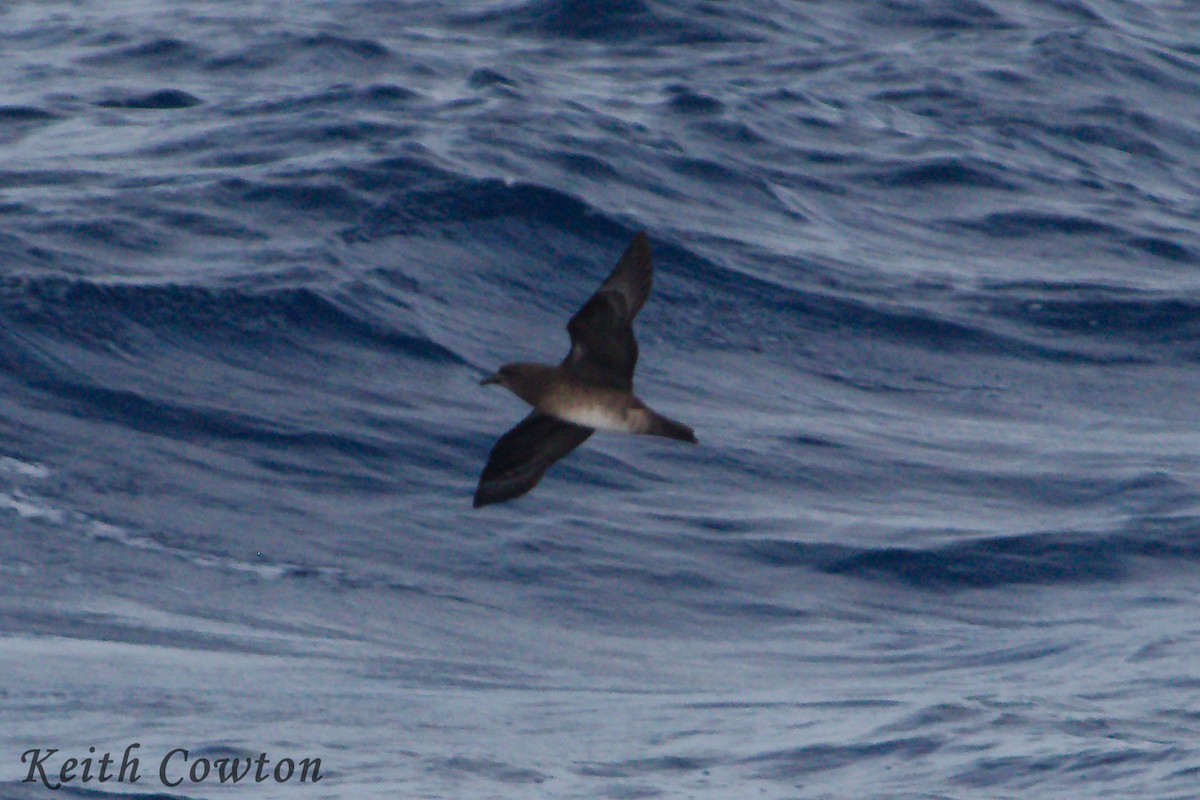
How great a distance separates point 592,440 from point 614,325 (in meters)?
6.56

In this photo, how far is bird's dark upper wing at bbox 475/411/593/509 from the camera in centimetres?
650

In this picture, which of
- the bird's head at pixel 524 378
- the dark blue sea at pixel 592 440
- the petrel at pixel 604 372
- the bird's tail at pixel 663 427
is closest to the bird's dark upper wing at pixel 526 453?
the petrel at pixel 604 372

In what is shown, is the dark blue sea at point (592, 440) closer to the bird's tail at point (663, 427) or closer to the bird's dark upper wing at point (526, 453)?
the bird's dark upper wing at point (526, 453)

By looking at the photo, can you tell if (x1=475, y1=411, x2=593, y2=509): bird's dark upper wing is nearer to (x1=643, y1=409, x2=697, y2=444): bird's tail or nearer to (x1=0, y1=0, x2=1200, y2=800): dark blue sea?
(x1=643, y1=409, x2=697, y2=444): bird's tail

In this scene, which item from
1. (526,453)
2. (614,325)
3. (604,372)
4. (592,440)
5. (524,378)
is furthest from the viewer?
(592,440)

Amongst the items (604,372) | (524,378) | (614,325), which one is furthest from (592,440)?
(614,325)

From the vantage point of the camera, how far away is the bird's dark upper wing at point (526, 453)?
6496 mm

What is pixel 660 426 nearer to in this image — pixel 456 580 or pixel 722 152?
pixel 456 580

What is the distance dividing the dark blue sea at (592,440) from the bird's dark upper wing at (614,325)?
3.22m

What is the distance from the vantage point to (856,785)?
339 inches

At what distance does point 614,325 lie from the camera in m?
A: 5.73

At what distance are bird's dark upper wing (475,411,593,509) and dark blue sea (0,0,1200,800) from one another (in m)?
2.45

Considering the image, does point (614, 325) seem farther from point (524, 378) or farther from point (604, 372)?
point (524, 378)

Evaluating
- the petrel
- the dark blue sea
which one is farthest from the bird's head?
the dark blue sea
